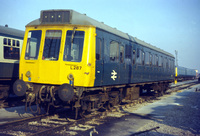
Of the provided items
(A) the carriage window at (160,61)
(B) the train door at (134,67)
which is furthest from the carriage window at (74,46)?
(A) the carriage window at (160,61)

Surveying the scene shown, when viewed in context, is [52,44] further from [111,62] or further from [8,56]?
[8,56]

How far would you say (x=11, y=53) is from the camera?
12.5 metres

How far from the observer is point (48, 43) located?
298 inches

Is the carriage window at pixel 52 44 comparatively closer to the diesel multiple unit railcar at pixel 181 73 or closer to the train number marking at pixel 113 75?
the train number marking at pixel 113 75

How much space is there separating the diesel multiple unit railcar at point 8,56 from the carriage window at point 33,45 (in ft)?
15.4

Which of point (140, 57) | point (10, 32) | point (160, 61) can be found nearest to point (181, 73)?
point (160, 61)

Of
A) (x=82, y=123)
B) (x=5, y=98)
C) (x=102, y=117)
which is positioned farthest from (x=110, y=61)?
(x=5, y=98)

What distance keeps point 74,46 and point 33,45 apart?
5.38 ft

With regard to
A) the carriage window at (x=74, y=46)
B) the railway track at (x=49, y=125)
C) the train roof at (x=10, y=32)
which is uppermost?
the train roof at (x=10, y=32)

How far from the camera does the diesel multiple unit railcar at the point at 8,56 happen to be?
11883 millimetres

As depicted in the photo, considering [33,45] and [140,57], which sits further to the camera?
[140,57]

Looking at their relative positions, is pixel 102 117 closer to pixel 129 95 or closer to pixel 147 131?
pixel 147 131

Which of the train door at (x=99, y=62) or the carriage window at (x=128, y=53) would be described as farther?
the carriage window at (x=128, y=53)

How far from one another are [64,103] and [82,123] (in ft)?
3.01
